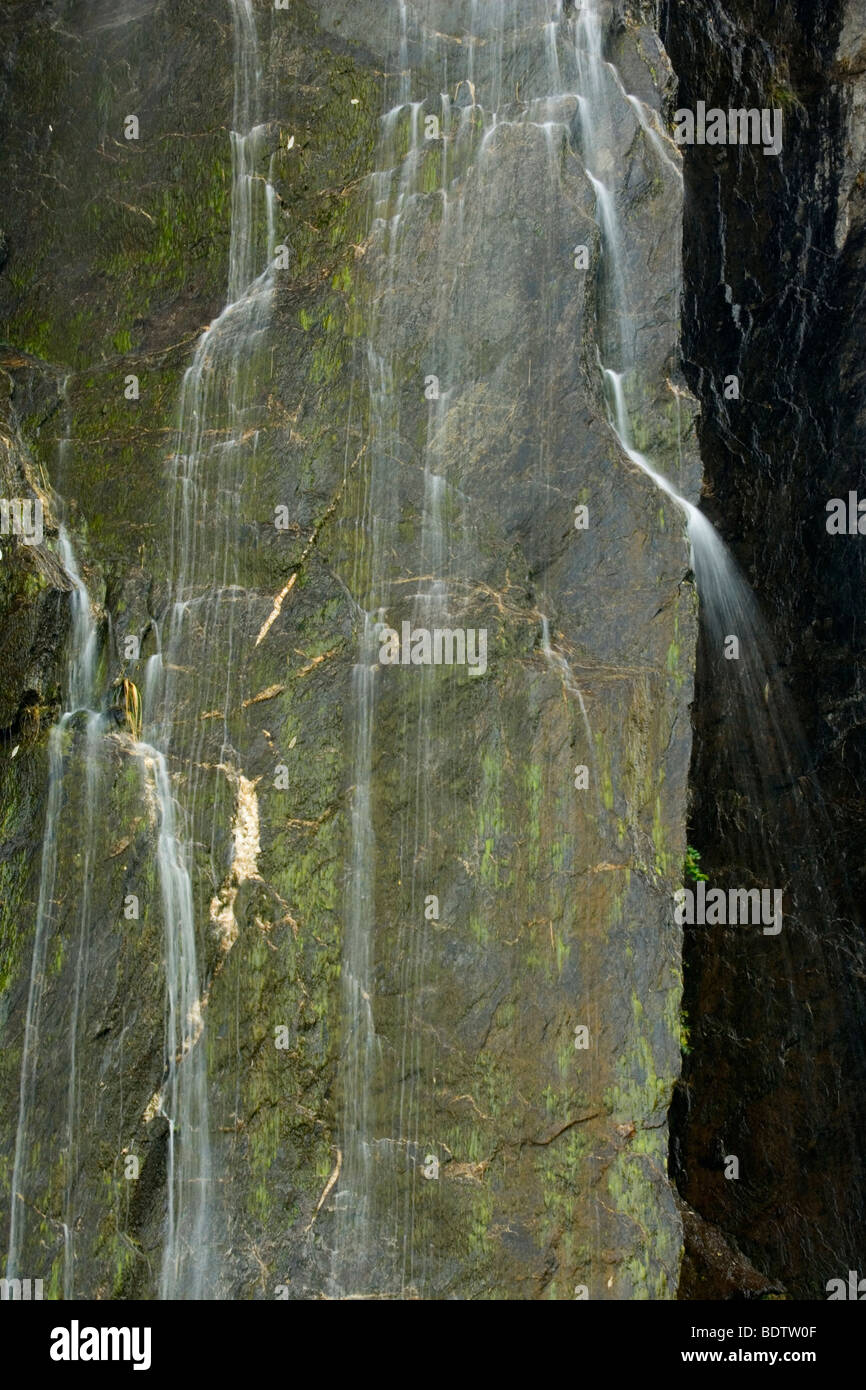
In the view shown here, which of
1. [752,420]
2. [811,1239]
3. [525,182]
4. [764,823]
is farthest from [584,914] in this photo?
[525,182]

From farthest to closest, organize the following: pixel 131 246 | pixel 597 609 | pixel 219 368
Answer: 1. pixel 131 246
2. pixel 219 368
3. pixel 597 609

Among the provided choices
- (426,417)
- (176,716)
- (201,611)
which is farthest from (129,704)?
(426,417)

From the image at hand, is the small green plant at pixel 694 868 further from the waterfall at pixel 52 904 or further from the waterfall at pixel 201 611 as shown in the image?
the waterfall at pixel 52 904

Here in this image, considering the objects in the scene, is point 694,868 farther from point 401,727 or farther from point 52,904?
point 52,904

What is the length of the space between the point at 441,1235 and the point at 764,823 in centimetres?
303

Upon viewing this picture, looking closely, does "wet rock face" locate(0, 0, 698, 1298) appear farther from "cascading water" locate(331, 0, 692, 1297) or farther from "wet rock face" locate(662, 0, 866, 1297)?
"wet rock face" locate(662, 0, 866, 1297)

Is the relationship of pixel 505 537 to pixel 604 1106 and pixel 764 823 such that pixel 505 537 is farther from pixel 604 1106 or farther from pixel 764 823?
pixel 604 1106

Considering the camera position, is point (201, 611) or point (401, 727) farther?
point (201, 611)

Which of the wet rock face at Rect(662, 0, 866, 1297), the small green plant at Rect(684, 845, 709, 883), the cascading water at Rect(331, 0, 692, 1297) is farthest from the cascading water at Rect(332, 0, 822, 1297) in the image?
the small green plant at Rect(684, 845, 709, 883)

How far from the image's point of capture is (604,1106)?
282 inches

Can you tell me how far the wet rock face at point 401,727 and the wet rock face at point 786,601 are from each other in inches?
31.3

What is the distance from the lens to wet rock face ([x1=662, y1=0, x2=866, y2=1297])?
8141 mm

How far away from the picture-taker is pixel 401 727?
7684mm

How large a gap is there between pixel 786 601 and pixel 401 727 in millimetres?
2566
